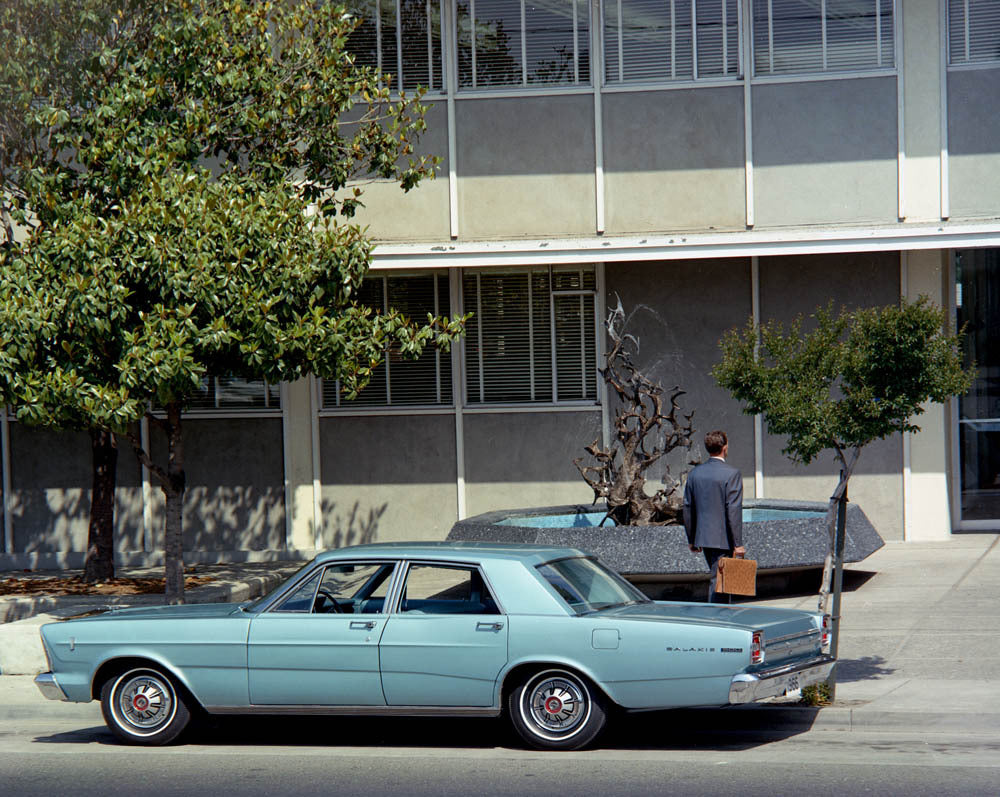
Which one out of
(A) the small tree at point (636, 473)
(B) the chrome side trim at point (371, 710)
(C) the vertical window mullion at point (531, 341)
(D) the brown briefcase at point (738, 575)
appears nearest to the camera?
(B) the chrome side trim at point (371, 710)

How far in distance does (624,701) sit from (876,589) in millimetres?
6474

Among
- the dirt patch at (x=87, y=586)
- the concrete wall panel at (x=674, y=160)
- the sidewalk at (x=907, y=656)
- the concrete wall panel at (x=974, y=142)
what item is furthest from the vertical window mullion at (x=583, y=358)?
the dirt patch at (x=87, y=586)

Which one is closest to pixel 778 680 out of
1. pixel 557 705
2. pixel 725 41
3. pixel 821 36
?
pixel 557 705

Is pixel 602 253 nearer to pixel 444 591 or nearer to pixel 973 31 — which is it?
pixel 973 31

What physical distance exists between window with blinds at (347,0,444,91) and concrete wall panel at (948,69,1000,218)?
658cm

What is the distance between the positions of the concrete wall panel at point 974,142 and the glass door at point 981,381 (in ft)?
3.43

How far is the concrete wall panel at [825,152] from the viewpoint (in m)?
15.5

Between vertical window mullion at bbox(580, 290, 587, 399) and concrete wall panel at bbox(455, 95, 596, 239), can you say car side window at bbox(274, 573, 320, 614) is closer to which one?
vertical window mullion at bbox(580, 290, 587, 399)

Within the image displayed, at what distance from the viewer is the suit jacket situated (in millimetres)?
9273

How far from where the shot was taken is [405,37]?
646 inches

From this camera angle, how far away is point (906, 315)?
829 cm

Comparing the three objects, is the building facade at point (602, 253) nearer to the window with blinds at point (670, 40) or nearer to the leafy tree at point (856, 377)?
the window with blinds at point (670, 40)

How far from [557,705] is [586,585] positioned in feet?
2.68

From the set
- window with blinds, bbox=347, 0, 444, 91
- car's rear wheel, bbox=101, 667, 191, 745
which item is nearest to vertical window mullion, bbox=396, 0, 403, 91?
window with blinds, bbox=347, 0, 444, 91
